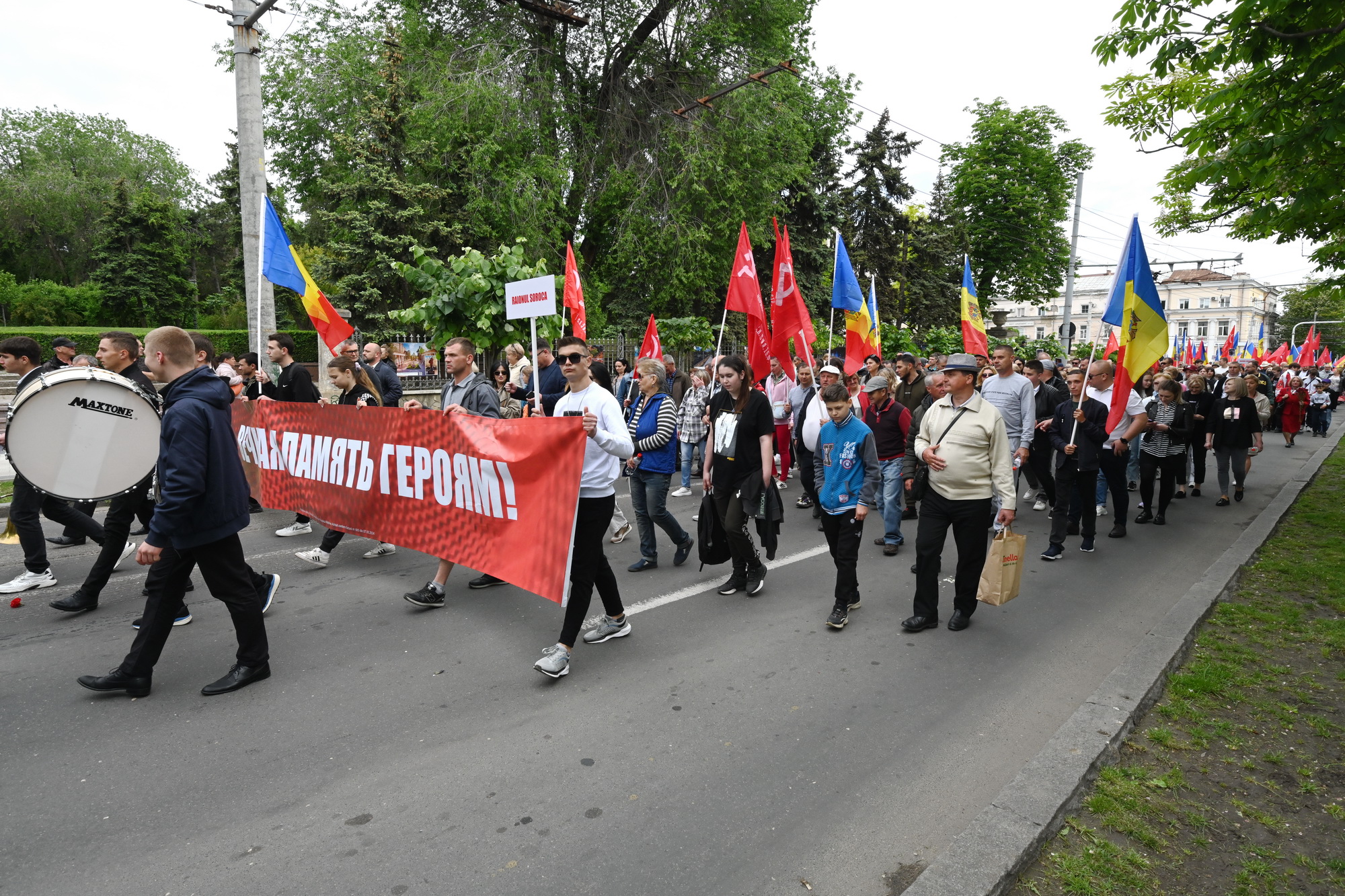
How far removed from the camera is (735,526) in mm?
5910

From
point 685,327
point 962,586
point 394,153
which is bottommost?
point 962,586

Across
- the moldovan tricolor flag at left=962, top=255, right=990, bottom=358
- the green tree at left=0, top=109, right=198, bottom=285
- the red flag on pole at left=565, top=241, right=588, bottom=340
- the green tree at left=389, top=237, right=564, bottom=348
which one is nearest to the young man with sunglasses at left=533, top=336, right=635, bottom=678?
the red flag on pole at left=565, top=241, right=588, bottom=340

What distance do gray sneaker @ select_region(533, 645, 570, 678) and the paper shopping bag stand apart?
2727mm

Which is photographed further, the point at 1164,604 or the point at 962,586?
the point at 1164,604

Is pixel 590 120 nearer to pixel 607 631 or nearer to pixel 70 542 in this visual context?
pixel 70 542

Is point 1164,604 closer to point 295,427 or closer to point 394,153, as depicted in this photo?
point 295,427

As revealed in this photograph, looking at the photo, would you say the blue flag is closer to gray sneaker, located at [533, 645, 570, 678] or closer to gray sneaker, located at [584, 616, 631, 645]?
gray sneaker, located at [584, 616, 631, 645]

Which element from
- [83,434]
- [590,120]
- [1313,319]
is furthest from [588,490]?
[1313,319]

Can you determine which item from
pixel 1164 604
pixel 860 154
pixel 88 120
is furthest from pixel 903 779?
pixel 88 120

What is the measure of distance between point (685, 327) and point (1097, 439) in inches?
567

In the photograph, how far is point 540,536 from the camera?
15.9ft

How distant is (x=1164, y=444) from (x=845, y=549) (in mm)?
6168

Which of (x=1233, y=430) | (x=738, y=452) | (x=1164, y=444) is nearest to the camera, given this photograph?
(x=738, y=452)

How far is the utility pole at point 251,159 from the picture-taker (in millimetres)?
10797
